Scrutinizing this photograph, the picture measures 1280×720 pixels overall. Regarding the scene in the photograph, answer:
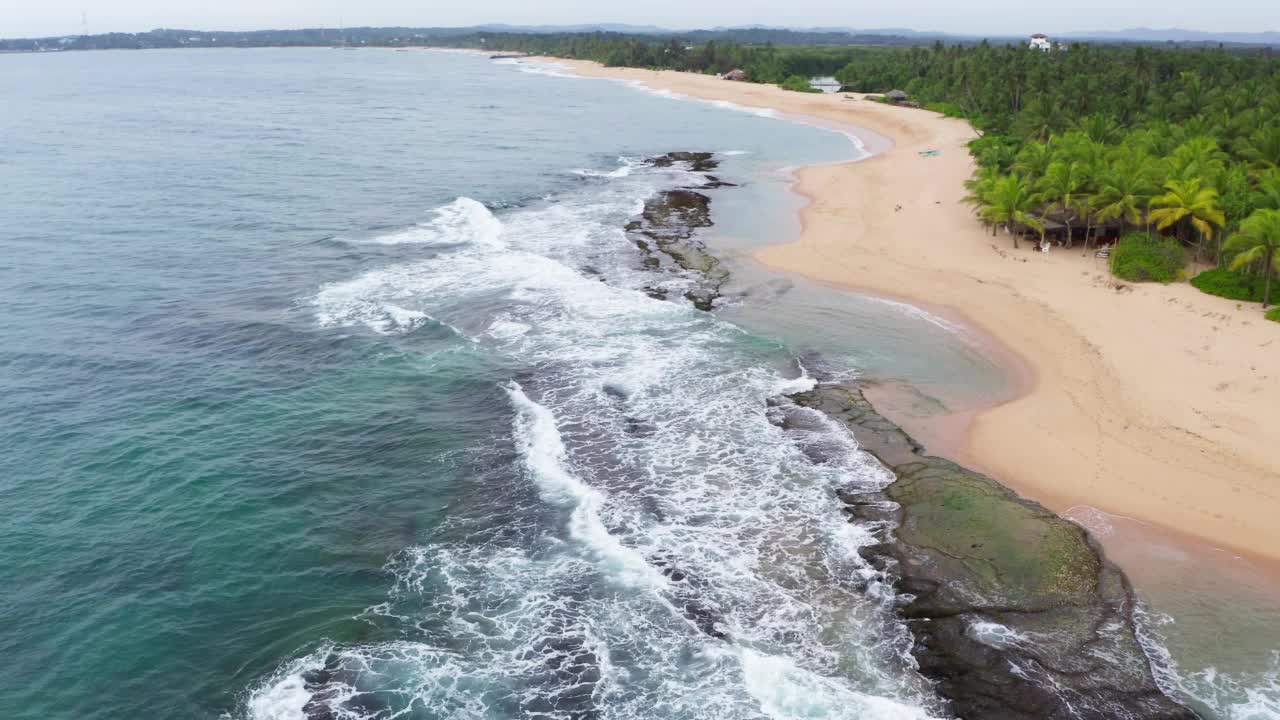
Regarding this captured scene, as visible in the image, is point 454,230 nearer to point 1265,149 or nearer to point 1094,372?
point 1094,372

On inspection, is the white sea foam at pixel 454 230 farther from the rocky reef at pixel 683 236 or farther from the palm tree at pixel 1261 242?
the palm tree at pixel 1261 242

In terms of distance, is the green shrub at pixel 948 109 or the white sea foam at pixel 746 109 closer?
the green shrub at pixel 948 109

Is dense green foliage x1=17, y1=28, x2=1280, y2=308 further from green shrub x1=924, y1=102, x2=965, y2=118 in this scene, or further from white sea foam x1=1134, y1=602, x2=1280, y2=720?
white sea foam x1=1134, y1=602, x2=1280, y2=720

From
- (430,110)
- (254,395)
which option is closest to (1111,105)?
(254,395)

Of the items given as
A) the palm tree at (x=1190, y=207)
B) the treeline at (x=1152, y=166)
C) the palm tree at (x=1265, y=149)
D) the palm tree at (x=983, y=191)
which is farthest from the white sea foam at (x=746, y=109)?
the palm tree at (x=1190, y=207)

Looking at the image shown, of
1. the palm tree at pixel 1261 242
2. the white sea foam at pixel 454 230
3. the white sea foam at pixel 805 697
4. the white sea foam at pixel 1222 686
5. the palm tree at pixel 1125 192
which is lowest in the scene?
the white sea foam at pixel 805 697

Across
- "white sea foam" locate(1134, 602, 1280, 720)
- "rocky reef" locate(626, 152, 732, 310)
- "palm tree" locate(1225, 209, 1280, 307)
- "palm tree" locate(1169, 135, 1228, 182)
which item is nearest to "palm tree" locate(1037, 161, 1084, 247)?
"palm tree" locate(1169, 135, 1228, 182)

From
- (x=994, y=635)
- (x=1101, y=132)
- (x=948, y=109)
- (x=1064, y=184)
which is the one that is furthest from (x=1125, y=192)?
(x=948, y=109)
